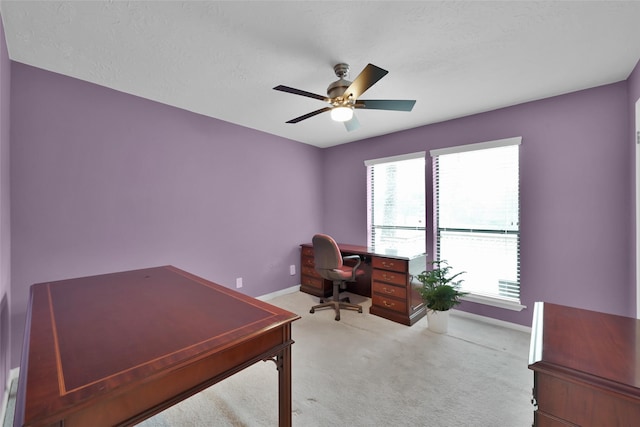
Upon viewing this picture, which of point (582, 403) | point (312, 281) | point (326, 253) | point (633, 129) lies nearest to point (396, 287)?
point (326, 253)

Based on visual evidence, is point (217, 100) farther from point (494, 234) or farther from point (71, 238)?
point (494, 234)

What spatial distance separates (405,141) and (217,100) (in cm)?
246

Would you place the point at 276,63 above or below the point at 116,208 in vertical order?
above

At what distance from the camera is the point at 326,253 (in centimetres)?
315

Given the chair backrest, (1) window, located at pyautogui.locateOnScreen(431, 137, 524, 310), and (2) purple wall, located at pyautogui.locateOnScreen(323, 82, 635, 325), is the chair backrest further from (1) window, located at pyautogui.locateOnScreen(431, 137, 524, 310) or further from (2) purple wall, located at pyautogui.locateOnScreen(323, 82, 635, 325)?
(2) purple wall, located at pyautogui.locateOnScreen(323, 82, 635, 325)

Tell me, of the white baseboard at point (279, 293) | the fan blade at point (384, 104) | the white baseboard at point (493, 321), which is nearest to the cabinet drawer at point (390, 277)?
the white baseboard at point (493, 321)

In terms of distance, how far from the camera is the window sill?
9.29 ft

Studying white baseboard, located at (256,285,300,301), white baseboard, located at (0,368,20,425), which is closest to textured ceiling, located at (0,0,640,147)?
white baseboard, located at (0,368,20,425)

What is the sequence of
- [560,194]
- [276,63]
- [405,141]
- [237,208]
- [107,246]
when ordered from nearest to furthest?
[276,63] < [107,246] < [560,194] < [237,208] < [405,141]

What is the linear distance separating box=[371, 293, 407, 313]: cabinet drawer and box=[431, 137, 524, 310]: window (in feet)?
2.77

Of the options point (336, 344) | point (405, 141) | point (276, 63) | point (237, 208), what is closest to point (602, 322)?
point (336, 344)

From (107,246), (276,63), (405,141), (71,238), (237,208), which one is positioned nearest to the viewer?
(276,63)

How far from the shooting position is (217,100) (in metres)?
2.74

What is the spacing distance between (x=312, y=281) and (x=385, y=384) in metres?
2.20
